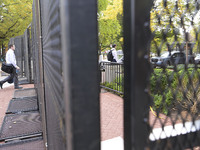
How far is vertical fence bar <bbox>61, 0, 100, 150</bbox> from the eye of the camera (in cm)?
68

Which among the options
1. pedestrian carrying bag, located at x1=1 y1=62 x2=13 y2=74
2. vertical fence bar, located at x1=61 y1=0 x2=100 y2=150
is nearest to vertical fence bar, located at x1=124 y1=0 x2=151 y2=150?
vertical fence bar, located at x1=61 y1=0 x2=100 y2=150

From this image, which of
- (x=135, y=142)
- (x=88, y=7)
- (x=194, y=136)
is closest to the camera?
(x=88, y=7)

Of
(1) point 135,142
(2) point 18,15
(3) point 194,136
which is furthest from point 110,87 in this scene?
(2) point 18,15

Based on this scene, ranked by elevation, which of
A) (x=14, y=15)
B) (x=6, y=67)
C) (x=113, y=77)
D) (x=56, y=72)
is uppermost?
(x=14, y=15)

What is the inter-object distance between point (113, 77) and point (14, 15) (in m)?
18.1

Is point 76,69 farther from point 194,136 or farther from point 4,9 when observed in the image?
point 4,9

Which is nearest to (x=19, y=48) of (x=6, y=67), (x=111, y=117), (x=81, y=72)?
(x=6, y=67)

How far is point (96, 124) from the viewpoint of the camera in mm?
755

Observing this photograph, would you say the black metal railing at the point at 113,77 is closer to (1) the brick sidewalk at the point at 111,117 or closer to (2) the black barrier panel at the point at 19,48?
(1) the brick sidewalk at the point at 111,117

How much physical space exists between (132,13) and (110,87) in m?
7.93

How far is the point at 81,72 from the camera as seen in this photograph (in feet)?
2.34

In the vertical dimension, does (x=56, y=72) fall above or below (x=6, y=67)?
above

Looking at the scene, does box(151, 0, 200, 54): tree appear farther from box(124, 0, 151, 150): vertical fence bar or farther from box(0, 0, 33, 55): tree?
box(0, 0, 33, 55): tree

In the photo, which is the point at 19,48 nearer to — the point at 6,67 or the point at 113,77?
the point at 6,67
